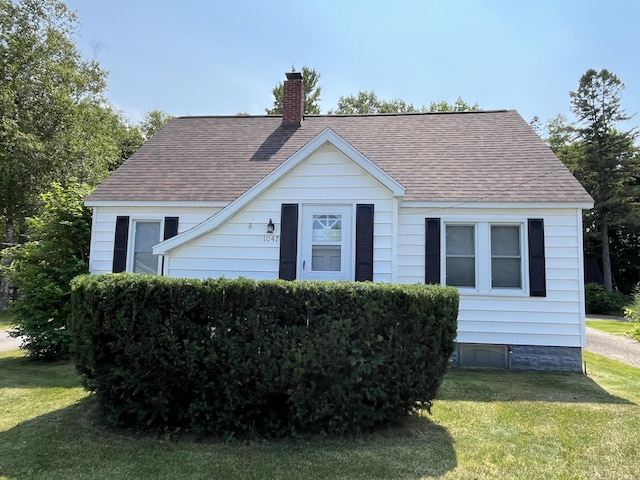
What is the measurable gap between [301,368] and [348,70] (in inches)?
534

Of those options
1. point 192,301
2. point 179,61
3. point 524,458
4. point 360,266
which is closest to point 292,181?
point 360,266

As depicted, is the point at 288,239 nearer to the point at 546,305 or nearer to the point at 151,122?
the point at 546,305

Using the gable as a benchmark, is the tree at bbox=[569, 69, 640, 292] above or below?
above

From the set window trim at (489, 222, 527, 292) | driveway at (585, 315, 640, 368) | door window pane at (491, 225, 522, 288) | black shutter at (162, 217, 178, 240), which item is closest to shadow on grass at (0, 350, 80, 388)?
black shutter at (162, 217, 178, 240)

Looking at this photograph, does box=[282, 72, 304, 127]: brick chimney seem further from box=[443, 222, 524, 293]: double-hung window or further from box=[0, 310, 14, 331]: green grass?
box=[0, 310, 14, 331]: green grass

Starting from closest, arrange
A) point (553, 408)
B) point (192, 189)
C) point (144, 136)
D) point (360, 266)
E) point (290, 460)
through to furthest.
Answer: point (290, 460)
point (553, 408)
point (360, 266)
point (192, 189)
point (144, 136)

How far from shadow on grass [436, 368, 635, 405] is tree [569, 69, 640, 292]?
24658mm

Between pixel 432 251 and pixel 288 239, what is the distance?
10.1ft

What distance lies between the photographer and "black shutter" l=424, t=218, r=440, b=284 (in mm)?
8164

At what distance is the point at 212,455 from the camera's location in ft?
12.8

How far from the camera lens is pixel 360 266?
7.18m

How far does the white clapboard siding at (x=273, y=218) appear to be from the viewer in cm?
734

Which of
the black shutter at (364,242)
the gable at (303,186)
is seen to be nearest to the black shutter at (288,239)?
the gable at (303,186)

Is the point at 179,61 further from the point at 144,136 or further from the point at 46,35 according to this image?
the point at 144,136
